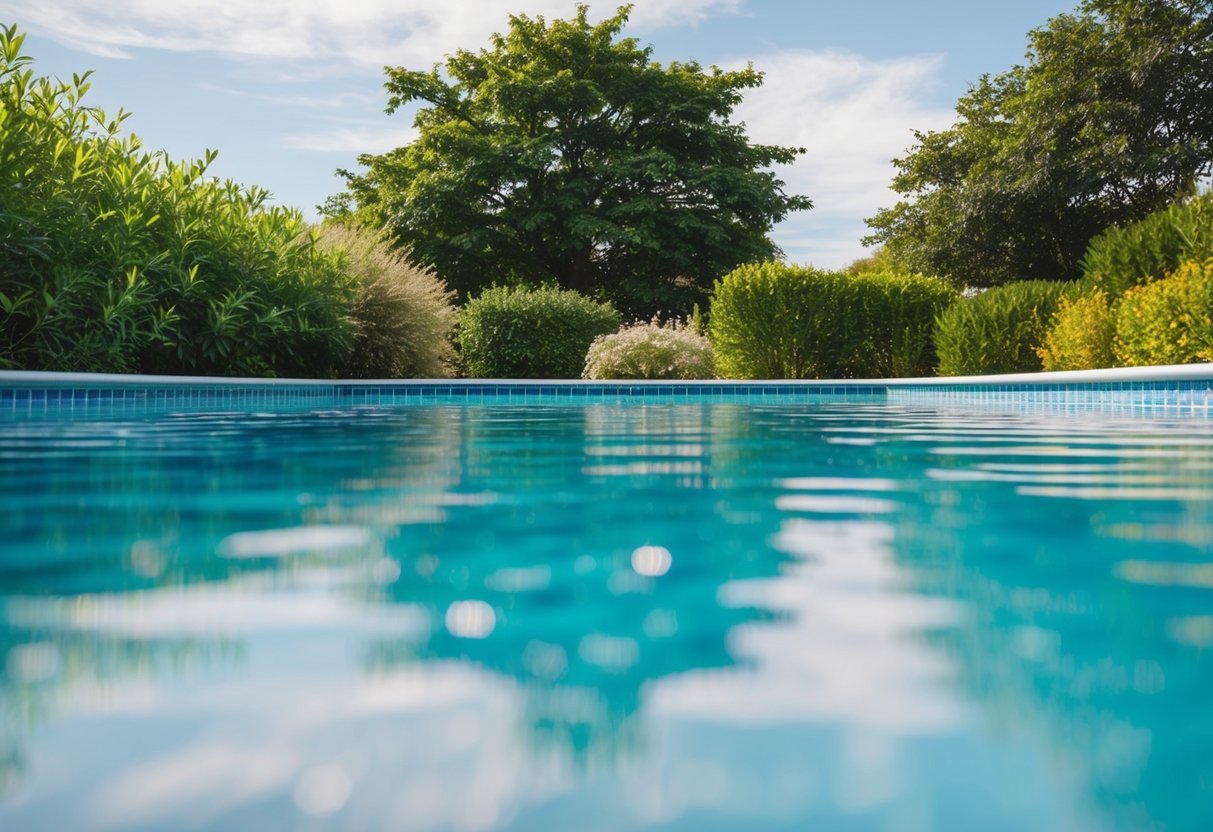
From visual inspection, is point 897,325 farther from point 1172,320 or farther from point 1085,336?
point 1172,320

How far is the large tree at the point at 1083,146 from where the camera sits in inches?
815

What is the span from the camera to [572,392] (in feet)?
41.3

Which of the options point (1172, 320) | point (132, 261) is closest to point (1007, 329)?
point (1172, 320)

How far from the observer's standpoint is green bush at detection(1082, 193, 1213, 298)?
11453mm

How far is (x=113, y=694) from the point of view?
1.25 metres

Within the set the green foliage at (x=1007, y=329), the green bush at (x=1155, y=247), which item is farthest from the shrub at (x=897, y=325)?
the green bush at (x=1155, y=247)

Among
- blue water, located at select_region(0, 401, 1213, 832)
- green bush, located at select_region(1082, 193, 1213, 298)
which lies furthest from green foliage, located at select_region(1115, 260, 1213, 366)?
blue water, located at select_region(0, 401, 1213, 832)

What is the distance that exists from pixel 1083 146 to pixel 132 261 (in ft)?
66.0

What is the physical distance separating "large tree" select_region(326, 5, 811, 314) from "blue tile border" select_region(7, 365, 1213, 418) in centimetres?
1220

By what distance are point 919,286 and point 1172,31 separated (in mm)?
11148

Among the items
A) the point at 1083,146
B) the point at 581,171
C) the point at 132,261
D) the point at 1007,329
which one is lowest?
the point at 1007,329

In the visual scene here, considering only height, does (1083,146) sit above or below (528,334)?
above

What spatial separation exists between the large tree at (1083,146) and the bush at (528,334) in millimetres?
11867

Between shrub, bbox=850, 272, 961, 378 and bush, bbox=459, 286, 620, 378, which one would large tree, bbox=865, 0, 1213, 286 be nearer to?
shrub, bbox=850, 272, 961, 378
